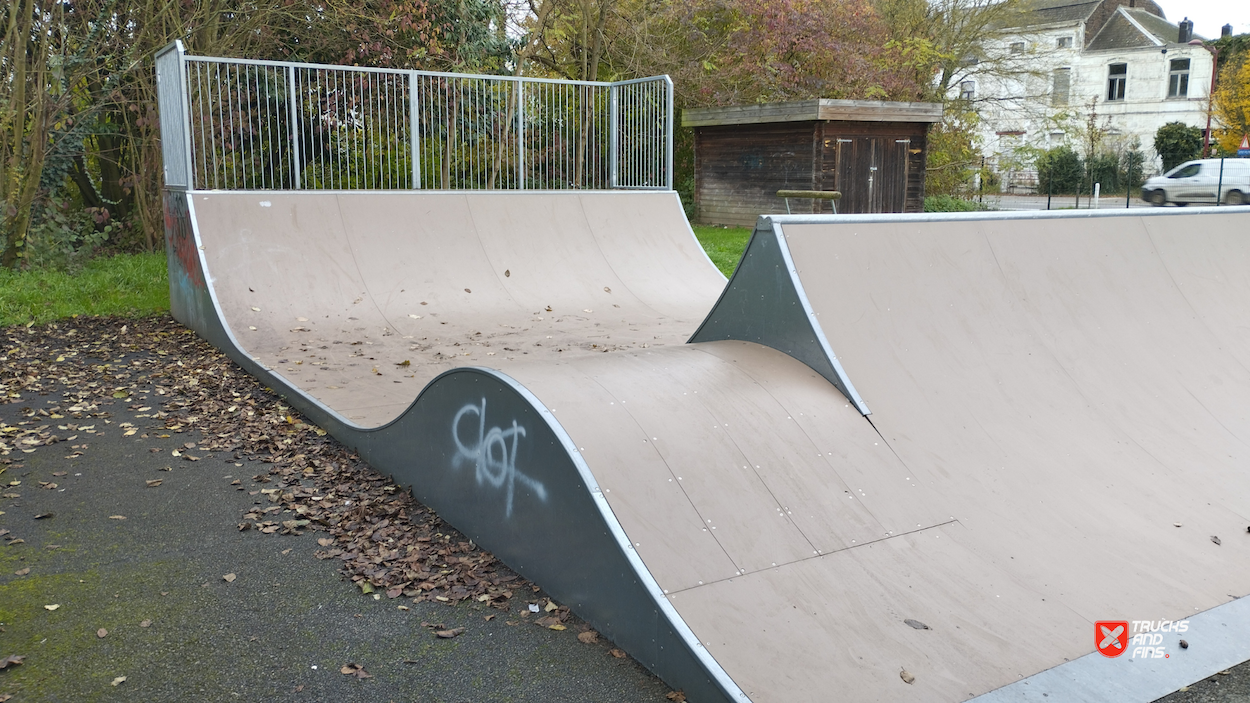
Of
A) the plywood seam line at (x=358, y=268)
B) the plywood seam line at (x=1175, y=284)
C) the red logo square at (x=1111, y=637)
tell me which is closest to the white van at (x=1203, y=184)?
the plywood seam line at (x=1175, y=284)

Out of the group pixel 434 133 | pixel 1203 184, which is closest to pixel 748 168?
pixel 434 133

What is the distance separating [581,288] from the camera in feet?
32.7

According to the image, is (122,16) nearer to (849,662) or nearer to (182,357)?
(182,357)

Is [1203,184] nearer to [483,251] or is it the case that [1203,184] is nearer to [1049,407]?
[483,251]

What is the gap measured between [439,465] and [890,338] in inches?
87.9

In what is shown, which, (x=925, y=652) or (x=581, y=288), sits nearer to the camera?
(x=925, y=652)

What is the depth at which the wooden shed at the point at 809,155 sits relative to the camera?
18094 millimetres

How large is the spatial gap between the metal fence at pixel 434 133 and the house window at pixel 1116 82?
4147 centimetres

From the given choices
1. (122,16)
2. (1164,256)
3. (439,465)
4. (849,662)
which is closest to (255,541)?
(439,465)

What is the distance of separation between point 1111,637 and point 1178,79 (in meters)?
49.8

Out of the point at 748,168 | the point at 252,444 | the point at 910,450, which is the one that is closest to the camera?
the point at 910,450

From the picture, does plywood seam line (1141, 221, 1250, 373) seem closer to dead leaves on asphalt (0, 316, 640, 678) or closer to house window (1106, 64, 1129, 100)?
dead leaves on asphalt (0, 316, 640, 678)

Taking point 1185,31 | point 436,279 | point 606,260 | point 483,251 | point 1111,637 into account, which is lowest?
point 1111,637

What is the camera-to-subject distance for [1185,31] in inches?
1927
